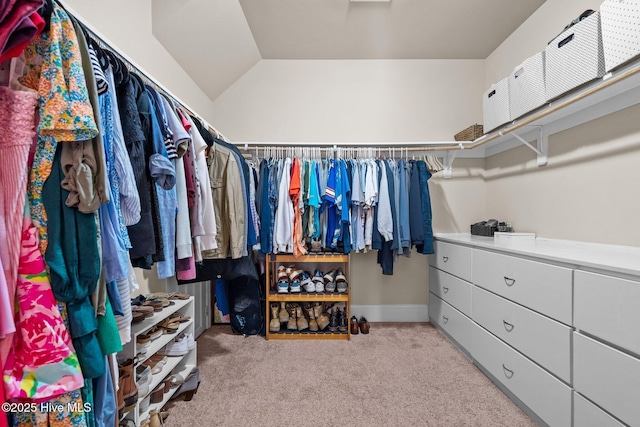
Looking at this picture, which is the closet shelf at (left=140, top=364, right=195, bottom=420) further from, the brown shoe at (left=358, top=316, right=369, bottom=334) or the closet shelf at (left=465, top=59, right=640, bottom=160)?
the closet shelf at (left=465, top=59, right=640, bottom=160)

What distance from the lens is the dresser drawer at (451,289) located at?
191cm

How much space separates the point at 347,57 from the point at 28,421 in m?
2.98

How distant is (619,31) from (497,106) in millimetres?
835

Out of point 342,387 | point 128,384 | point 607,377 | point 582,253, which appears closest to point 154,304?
point 128,384

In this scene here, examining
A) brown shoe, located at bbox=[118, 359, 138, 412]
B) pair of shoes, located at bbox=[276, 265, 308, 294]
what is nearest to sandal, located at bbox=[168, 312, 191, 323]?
brown shoe, located at bbox=[118, 359, 138, 412]

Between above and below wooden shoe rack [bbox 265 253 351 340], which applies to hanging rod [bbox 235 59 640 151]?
above

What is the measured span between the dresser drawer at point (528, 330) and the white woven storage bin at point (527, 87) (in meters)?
1.25

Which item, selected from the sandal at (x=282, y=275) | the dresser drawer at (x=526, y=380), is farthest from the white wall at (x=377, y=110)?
the dresser drawer at (x=526, y=380)

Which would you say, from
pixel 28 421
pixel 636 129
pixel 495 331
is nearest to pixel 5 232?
pixel 28 421

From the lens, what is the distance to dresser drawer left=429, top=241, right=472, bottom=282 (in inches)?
75.4

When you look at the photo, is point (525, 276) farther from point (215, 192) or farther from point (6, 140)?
point (6, 140)

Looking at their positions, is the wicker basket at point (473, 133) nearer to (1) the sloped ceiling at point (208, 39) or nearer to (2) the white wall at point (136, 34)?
(1) the sloped ceiling at point (208, 39)

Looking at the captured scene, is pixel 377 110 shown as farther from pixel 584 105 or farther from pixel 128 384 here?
pixel 128 384

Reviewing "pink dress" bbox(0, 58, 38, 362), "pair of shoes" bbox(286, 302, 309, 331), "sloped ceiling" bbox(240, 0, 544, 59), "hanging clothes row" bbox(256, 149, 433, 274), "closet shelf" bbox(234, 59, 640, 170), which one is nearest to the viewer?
"pink dress" bbox(0, 58, 38, 362)
